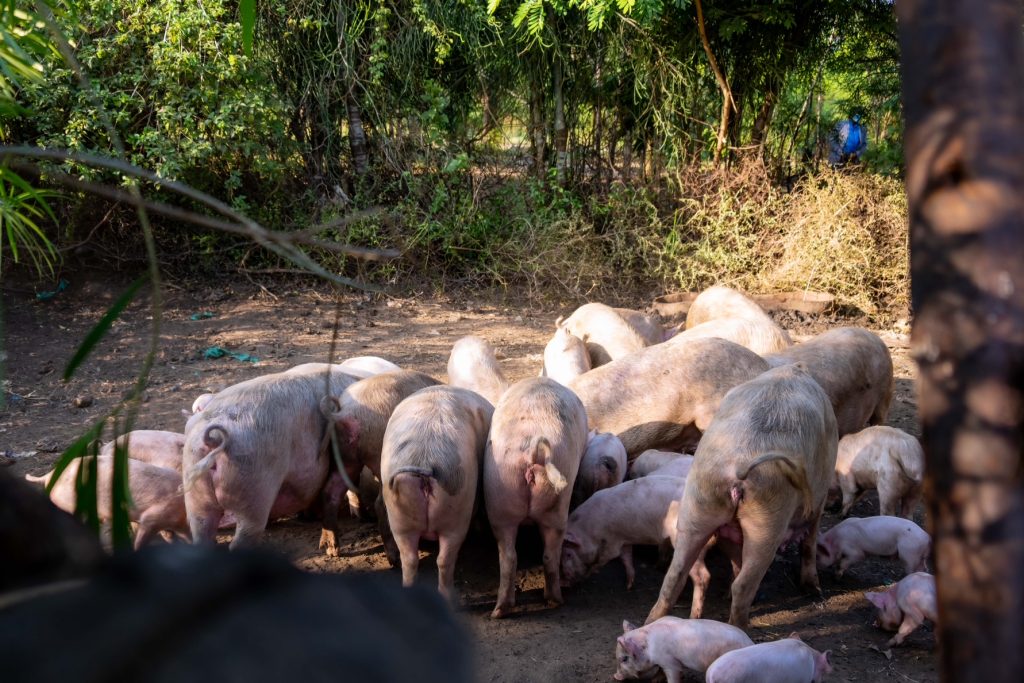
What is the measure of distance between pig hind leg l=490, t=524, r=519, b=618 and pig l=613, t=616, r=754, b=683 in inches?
30.0

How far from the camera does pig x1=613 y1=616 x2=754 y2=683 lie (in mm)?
3150

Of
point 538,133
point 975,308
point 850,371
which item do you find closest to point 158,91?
point 538,133

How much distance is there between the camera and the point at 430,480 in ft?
12.0

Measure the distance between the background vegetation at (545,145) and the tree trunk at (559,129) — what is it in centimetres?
2

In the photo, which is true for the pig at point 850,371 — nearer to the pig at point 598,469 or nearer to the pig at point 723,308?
the pig at point 723,308

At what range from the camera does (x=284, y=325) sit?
806cm

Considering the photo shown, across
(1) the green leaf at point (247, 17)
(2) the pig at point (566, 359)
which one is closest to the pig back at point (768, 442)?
(2) the pig at point (566, 359)

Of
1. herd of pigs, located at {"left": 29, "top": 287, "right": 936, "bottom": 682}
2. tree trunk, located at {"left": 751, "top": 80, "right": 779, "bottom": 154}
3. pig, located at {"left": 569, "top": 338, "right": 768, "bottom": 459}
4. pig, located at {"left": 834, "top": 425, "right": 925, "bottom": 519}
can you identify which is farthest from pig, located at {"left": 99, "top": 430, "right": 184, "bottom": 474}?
tree trunk, located at {"left": 751, "top": 80, "right": 779, "bottom": 154}

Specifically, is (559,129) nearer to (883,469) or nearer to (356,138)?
(356,138)

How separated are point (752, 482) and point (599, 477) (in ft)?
4.12

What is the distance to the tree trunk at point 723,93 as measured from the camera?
8984 millimetres

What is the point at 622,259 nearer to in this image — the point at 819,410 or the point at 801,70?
the point at 801,70

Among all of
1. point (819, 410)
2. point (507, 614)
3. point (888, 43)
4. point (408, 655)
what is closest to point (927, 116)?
point (408, 655)

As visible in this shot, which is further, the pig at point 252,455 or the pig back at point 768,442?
the pig at point 252,455
